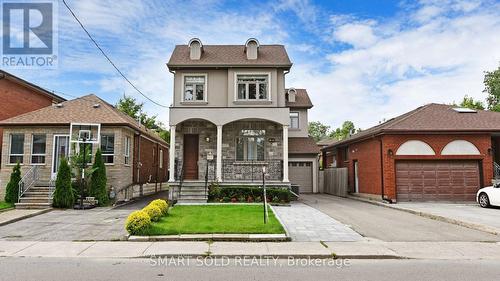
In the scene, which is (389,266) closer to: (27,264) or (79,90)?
(27,264)

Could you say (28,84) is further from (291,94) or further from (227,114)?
(291,94)

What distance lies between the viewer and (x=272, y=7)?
44.9ft

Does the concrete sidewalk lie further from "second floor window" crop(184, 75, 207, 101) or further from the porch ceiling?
"second floor window" crop(184, 75, 207, 101)

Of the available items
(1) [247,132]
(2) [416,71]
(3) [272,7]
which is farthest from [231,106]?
(2) [416,71]

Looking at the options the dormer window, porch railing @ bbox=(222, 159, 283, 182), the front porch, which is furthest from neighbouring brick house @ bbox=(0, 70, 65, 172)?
porch railing @ bbox=(222, 159, 283, 182)

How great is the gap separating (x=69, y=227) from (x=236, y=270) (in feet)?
22.4

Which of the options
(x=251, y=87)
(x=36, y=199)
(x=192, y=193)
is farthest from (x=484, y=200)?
(x=36, y=199)

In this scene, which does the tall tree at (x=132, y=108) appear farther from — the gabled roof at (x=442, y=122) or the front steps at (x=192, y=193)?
the gabled roof at (x=442, y=122)

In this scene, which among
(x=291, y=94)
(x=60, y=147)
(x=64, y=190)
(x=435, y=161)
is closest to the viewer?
(x=64, y=190)

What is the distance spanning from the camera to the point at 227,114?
17484mm

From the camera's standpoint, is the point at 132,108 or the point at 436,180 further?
the point at 132,108

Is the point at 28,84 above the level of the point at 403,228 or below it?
above

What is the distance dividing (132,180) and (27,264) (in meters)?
12.7

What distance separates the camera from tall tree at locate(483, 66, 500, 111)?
36.9 metres
